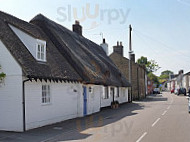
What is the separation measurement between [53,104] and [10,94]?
10.0 ft

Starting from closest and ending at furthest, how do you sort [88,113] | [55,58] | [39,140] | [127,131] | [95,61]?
[39,140]
[127,131]
[55,58]
[88,113]
[95,61]

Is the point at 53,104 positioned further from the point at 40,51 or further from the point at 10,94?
the point at 40,51

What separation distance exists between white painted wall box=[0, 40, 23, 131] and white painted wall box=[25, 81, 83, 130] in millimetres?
428

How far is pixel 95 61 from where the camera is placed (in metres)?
23.8

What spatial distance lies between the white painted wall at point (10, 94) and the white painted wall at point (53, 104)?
0.43 metres

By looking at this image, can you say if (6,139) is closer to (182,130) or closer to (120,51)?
(182,130)

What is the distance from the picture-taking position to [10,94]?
485 inches

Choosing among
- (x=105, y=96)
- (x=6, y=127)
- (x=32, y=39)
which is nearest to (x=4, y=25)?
(x=32, y=39)

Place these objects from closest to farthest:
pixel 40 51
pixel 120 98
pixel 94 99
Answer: pixel 40 51
pixel 94 99
pixel 120 98

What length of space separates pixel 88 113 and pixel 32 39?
8.47 meters

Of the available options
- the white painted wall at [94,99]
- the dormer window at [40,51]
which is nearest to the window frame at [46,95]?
the dormer window at [40,51]

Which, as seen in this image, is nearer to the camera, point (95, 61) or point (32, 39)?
point (32, 39)

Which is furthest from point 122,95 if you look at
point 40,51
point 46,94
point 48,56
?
point 40,51

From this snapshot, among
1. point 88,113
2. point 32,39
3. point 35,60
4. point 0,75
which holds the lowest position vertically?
point 88,113
